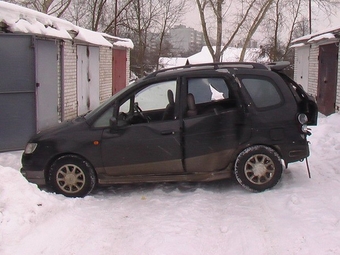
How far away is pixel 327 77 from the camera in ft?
48.1

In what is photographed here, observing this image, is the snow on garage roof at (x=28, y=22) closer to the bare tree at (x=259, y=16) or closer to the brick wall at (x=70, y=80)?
the brick wall at (x=70, y=80)

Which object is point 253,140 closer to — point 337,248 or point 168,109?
point 168,109

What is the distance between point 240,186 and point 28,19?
5453 millimetres

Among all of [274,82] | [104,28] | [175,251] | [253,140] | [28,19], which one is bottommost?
[175,251]

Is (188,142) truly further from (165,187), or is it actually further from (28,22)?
(28,22)

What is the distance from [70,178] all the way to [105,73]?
1177 centimetres

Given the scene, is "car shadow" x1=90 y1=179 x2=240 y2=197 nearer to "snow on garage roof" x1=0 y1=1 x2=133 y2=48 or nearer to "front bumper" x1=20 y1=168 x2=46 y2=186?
"front bumper" x1=20 y1=168 x2=46 y2=186

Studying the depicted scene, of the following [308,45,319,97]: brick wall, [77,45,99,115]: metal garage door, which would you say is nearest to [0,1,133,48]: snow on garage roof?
[77,45,99,115]: metal garage door

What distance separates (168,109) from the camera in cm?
606

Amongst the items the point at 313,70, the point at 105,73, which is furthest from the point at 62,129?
the point at 313,70

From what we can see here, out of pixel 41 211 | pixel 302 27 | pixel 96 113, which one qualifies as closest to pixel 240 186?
pixel 96 113

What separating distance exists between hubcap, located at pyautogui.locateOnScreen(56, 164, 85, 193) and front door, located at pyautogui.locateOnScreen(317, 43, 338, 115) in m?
10.3

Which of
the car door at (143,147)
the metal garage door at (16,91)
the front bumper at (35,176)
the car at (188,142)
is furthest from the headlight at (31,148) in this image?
the metal garage door at (16,91)

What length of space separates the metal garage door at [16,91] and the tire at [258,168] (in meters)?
4.94
